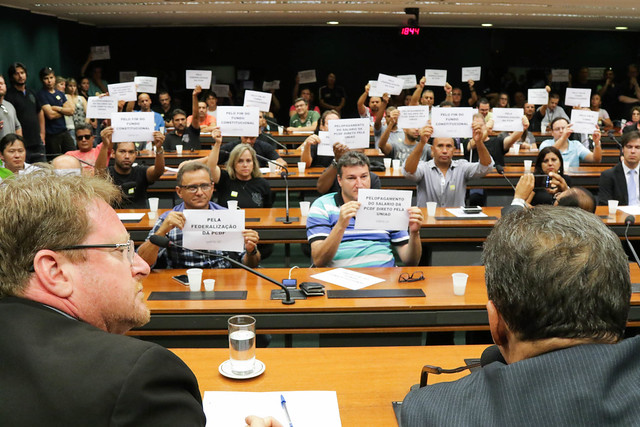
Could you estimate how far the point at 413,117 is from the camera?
232 inches

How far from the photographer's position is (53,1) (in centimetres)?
920

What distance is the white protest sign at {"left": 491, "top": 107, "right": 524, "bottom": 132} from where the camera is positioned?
6.22 m

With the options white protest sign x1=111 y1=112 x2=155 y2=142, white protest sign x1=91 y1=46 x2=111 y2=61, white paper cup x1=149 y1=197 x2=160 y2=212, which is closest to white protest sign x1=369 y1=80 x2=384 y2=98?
white protest sign x1=111 y1=112 x2=155 y2=142

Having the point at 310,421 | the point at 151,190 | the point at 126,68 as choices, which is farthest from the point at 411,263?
the point at 126,68

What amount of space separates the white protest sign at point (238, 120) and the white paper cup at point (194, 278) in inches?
122

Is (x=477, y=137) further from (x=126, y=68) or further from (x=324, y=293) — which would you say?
(x=126, y=68)

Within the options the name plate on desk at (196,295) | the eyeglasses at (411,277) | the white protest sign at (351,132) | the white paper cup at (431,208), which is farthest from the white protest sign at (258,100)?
the name plate on desk at (196,295)

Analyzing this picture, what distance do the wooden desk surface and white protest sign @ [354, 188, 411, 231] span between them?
105cm

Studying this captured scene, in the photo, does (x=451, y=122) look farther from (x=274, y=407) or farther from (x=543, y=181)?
(x=274, y=407)

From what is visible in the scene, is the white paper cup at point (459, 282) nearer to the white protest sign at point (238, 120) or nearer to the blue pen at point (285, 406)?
the blue pen at point (285, 406)

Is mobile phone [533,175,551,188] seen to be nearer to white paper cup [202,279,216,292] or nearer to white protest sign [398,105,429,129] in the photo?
white protest sign [398,105,429,129]

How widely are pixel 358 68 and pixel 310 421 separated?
14024 mm

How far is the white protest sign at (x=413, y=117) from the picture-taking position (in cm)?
584

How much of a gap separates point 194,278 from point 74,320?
166cm
